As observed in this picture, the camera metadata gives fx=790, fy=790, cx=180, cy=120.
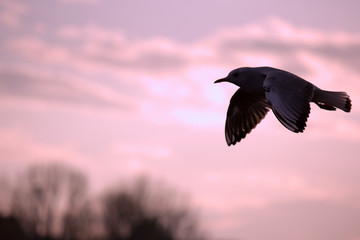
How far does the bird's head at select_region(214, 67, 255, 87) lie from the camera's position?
948 cm

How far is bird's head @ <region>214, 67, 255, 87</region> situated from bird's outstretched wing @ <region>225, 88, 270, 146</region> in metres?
1.19

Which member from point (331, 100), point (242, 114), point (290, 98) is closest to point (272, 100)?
point (290, 98)

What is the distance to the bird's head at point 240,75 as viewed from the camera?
9484mm

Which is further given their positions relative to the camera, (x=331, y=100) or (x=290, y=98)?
(x=331, y=100)

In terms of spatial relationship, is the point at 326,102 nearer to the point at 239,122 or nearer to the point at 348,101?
the point at 348,101

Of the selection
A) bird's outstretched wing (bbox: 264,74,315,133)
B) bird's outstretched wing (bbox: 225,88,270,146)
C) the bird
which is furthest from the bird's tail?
bird's outstretched wing (bbox: 225,88,270,146)

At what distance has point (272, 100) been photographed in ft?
27.9

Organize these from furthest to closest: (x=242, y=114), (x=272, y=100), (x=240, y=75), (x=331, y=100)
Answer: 1. (x=242, y=114)
2. (x=240, y=75)
3. (x=331, y=100)
4. (x=272, y=100)

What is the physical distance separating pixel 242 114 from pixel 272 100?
241cm

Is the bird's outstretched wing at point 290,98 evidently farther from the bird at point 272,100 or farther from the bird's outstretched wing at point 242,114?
the bird's outstretched wing at point 242,114

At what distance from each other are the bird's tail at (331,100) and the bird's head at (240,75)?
32.5 inches

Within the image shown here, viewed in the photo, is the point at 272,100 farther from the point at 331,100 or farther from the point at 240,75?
the point at 240,75

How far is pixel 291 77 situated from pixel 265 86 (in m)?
0.47

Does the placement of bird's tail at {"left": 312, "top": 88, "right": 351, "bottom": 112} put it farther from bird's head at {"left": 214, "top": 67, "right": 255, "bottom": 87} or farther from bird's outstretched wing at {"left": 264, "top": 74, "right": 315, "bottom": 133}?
bird's head at {"left": 214, "top": 67, "right": 255, "bottom": 87}
